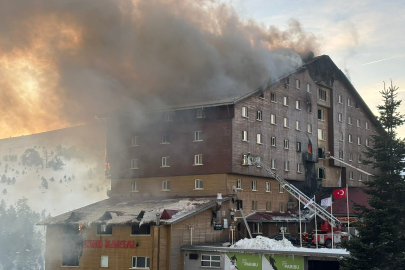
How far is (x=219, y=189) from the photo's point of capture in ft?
169

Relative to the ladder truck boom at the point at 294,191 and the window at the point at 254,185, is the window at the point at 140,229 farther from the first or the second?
the window at the point at 254,185

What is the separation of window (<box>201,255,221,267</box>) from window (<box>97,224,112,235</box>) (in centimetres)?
891

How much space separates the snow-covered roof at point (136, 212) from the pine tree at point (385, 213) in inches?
590

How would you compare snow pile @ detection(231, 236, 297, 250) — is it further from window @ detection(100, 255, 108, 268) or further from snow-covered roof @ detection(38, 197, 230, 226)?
→ window @ detection(100, 255, 108, 268)

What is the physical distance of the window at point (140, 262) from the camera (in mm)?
43875

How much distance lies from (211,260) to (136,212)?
880 cm

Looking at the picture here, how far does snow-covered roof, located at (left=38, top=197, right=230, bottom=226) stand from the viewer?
4488cm

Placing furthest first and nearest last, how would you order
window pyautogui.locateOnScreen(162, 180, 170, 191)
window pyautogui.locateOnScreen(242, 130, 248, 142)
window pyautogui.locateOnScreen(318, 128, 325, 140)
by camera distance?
window pyautogui.locateOnScreen(318, 128, 325, 140) < window pyautogui.locateOnScreen(162, 180, 170, 191) < window pyautogui.locateOnScreen(242, 130, 248, 142)

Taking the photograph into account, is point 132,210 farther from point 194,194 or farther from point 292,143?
point 292,143

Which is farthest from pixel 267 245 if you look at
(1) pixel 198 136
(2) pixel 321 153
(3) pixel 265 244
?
(2) pixel 321 153

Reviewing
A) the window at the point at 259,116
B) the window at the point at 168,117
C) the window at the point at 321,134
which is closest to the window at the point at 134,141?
the window at the point at 168,117

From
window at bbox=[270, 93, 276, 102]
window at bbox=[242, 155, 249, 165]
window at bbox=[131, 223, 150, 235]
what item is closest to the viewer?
window at bbox=[131, 223, 150, 235]

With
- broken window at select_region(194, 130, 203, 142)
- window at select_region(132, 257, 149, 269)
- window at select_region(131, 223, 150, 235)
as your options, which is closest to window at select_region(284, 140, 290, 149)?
broken window at select_region(194, 130, 203, 142)

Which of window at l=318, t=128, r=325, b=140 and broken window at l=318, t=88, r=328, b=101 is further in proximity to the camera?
broken window at l=318, t=88, r=328, b=101
